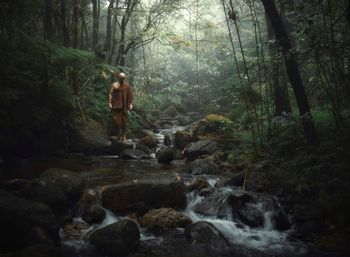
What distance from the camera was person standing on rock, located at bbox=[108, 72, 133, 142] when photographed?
11.8 meters

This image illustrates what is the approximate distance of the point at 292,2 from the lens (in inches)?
301

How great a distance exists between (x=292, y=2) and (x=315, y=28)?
85 cm

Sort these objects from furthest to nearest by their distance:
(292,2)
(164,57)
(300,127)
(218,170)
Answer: (164,57)
(218,170)
(300,127)
(292,2)

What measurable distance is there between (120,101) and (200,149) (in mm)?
3078

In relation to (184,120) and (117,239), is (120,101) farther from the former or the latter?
(184,120)

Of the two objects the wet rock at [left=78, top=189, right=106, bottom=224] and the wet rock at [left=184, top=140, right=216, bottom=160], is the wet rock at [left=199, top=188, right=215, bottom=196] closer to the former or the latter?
the wet rock at [left=78, top=189, right=106, bottom=224]

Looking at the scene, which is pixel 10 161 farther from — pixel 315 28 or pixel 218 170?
pixel 315 28

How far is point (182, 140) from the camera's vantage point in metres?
12.1

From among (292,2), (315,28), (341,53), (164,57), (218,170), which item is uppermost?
(164,57)

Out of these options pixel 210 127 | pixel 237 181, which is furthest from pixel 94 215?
pixel 210 127

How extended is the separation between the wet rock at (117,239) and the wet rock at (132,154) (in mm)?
5225

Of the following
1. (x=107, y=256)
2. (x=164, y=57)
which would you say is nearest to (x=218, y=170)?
(x=107, y=256)

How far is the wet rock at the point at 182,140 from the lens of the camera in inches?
474

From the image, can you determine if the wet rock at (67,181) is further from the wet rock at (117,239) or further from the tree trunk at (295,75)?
the tree trunk at (295,75)
